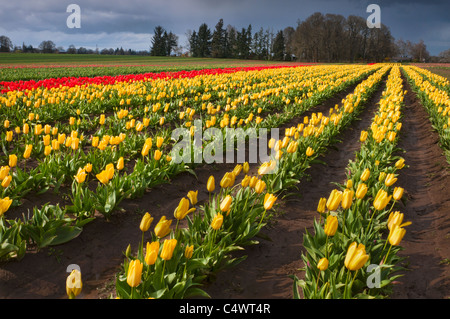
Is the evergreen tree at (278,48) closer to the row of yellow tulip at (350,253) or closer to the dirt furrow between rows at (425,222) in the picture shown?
the dirt furrow between rows at (425,222)

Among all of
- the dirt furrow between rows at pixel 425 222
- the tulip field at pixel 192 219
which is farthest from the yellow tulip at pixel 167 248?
the dirt furrow between rows at pixel 425 222

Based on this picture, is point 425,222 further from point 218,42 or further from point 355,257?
point 218,42

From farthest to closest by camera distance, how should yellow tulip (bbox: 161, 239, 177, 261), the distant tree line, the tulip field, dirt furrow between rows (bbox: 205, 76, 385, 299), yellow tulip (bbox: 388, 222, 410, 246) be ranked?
the distant tree line < dirt furrow between rows (bbox: 205, 76, 385, 299) < the tulip field < yellow tulip (bbox: 388, 222, 410, 246) < yellow tulip (bbox: 161, 239, 177, 261)

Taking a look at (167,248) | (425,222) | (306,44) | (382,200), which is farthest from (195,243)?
(306,44)

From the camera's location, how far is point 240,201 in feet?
11.6

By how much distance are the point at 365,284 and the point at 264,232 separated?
127cm

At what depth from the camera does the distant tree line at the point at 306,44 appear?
263 ft

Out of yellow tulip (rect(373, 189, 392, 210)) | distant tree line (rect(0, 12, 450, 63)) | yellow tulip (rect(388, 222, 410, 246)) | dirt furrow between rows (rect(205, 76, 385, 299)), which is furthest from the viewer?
distant tree line (rect(0, 12, 450, 63))

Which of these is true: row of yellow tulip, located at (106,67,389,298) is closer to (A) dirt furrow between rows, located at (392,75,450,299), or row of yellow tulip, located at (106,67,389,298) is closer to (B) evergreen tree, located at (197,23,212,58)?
(A) dirt furrow between rows, located at (392,75,450,299)

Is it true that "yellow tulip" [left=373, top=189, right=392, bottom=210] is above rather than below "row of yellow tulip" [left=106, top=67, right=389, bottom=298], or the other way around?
above

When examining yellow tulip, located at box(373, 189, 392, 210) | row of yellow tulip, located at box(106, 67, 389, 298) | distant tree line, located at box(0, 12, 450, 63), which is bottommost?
row of yellow tulip, located at box(106, 67, 389, 298)

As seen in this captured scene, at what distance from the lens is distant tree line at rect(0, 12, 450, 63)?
3162 inches

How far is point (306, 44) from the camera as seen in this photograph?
82000mm

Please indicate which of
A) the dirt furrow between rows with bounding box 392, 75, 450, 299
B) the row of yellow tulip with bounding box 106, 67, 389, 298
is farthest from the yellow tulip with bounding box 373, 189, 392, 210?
the row of yellow tulip with bounding box 106, 67, 389, 298
